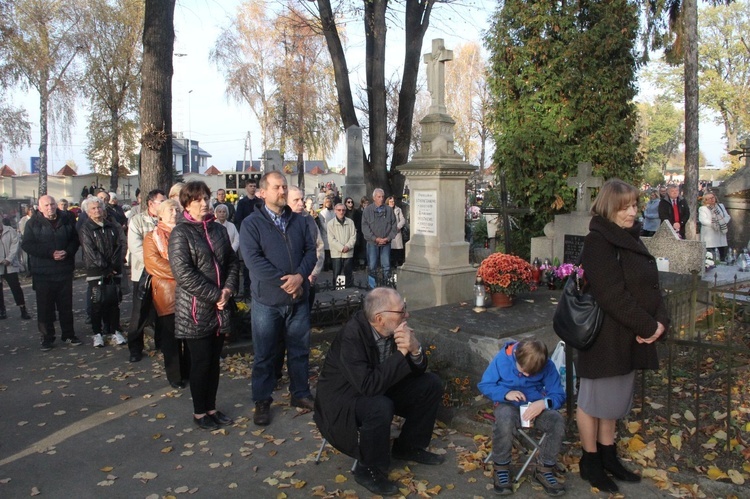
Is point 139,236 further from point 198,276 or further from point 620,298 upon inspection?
point 620,298

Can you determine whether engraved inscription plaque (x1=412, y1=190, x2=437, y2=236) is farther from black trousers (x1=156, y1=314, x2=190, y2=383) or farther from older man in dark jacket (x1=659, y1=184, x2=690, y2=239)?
older man in dark jacket (x1=659, y1=184, x2=690, y2=239)

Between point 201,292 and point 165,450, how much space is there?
119 centimetres

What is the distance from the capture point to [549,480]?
3.80m

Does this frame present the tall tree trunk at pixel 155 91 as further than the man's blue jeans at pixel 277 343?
Yes

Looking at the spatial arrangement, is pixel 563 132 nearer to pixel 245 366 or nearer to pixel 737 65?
pixel 245 366

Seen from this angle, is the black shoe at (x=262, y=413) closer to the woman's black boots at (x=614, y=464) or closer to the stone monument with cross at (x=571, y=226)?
the woman's black boots at (x=614, y=464)

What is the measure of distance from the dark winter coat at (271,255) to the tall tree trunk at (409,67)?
11.5 meters

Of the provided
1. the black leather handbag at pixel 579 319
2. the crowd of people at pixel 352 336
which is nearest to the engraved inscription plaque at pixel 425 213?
the crowd of people at pixel 352 336

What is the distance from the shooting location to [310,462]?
4.30 meters

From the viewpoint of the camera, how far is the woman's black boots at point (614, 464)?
3.86 metres

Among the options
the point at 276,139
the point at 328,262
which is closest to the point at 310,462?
the point at 328,262

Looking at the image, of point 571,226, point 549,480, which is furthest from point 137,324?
point 571,226

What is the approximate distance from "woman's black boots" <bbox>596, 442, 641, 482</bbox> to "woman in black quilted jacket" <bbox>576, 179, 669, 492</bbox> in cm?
13

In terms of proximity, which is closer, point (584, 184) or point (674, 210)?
point (584, 184)
